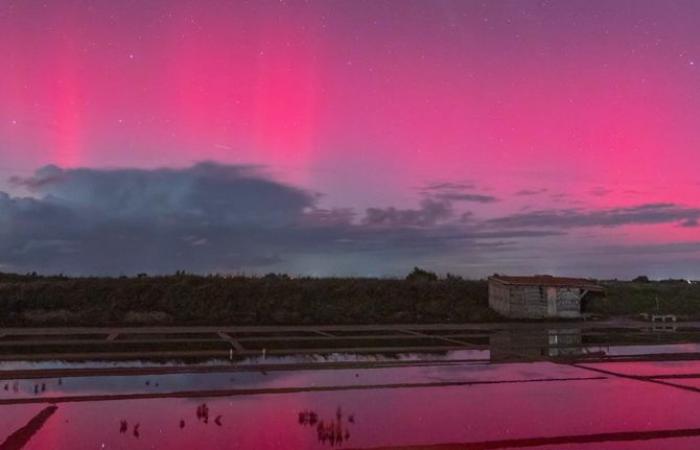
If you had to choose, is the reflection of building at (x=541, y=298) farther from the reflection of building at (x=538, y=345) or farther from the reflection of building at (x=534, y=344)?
the reflection of building at (x=538, y=345)

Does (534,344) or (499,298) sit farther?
(499,298)

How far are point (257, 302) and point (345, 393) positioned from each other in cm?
3187

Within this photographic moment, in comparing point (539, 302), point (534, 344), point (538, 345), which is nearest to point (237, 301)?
point (539, 302)

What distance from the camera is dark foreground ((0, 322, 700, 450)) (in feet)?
45.6

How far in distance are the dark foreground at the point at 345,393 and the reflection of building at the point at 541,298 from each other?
12.6 meters

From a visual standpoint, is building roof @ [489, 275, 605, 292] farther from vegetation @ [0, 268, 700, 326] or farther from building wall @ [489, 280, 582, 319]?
vegetation @ [0, 268, 700, 326]

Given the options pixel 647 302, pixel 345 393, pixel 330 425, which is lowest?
pixel 330 425

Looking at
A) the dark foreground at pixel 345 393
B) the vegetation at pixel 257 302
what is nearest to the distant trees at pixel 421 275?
the vegetation at pixel 257 302

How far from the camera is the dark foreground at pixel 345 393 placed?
1389 centimetres

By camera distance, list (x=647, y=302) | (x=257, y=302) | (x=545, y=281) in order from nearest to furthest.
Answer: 1. (x=545, y=281)
2. (x=257, y=302)
3. (x=647, y=302)

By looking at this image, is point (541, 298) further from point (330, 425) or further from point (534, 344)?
point (330, 425)

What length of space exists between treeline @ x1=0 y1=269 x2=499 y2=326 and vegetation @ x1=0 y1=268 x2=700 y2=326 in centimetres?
6

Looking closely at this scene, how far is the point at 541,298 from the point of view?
150 ft

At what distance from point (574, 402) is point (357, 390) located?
19.0ft
